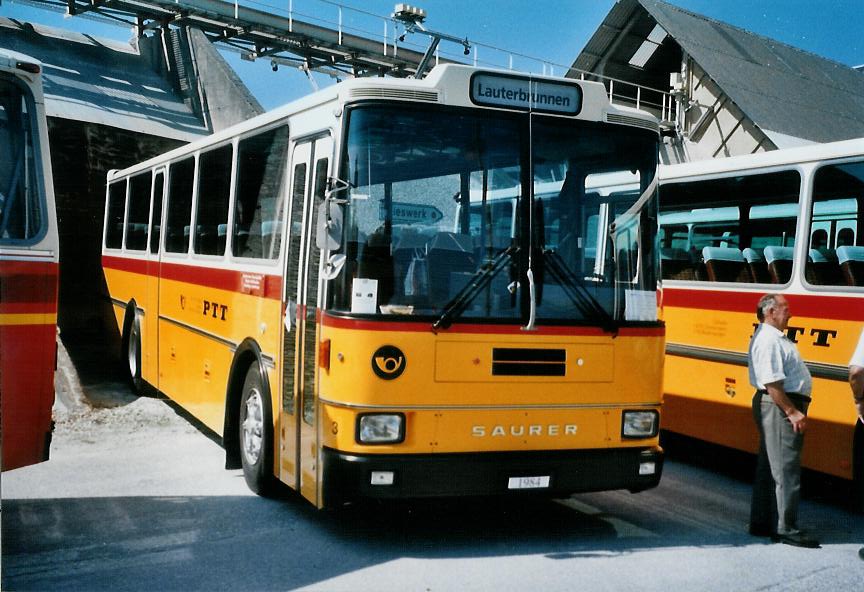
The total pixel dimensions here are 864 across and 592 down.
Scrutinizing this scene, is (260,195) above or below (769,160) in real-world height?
below

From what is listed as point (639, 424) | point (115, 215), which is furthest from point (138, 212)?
point (639, 424)

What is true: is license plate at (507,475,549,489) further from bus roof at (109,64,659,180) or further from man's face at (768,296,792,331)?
bus roof at (109,64,659,180)

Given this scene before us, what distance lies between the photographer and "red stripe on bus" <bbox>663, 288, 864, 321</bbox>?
291 inches

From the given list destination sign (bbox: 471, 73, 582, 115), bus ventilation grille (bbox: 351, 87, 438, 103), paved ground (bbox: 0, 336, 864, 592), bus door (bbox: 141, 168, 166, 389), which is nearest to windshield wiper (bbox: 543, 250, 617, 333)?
destination sign (bbox: 471, 73, 582, 115)

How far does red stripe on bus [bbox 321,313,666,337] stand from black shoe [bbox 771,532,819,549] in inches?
67.6

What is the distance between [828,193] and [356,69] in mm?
26772

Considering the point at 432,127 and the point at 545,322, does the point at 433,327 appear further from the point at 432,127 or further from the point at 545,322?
the point at 432,127

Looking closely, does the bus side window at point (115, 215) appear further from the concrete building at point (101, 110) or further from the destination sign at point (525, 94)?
the destination sign at point (525, 94)

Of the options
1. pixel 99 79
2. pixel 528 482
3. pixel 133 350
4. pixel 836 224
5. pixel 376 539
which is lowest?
pixel 376 539

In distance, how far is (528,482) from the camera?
5.99 metres

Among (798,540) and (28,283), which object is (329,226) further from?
(798,540)

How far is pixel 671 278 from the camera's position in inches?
366

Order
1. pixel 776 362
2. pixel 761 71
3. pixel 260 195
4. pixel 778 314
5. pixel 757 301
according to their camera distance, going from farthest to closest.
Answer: pixel 761 71 < pixel 757 301 < pixel 260 195 < pixel 778 314 < pixel 776 362

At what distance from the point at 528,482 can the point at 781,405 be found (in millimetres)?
1814
